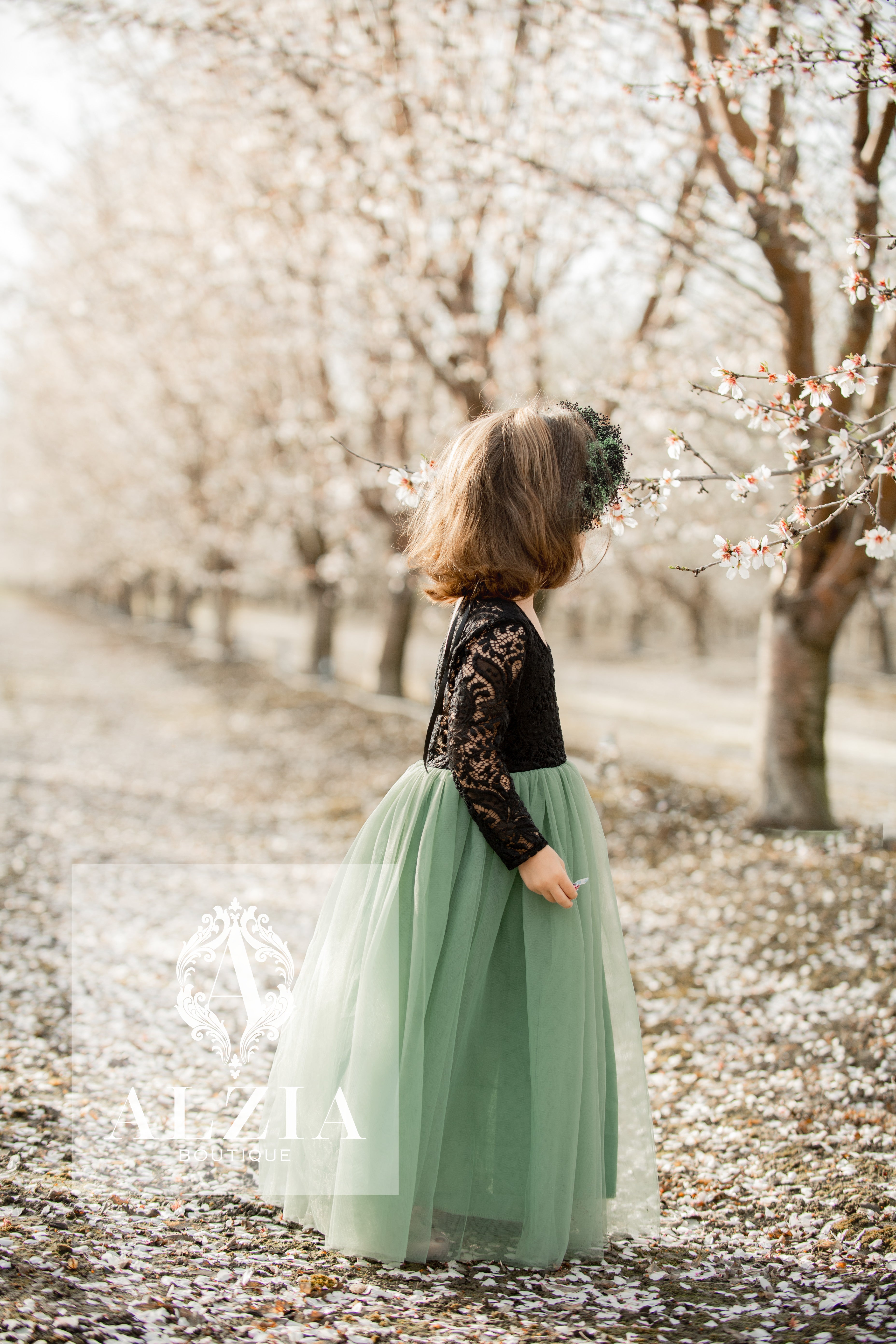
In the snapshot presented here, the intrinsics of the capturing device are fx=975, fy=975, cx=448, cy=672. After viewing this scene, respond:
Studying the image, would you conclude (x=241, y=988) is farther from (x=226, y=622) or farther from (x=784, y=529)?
(x=226, y=622)

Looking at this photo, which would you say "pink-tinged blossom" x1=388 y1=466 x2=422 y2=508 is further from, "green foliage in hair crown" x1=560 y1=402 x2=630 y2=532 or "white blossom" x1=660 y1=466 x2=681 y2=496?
"white blossom" x1=660 y1=466 x2=681 y2=496

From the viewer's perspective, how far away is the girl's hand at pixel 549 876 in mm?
2555

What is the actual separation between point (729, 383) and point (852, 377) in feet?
1.28

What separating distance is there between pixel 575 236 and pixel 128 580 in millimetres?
27133

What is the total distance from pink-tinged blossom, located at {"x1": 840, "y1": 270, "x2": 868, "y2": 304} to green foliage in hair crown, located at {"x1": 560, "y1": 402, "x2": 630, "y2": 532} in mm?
853

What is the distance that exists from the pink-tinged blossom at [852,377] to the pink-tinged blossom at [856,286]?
0.17 m

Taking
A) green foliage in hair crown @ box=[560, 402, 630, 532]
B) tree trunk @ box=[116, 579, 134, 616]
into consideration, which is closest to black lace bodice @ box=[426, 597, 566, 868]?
green foliage in hair crown @ box=[560, 402, 630, 532]

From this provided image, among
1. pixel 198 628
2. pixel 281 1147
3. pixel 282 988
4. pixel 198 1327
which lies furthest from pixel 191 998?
pixel 198 628

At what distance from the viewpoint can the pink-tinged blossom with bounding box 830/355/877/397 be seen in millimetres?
2932

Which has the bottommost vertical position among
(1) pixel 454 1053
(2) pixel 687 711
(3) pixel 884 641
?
(1) pixel 454 1053

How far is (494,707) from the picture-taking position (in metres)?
2.54

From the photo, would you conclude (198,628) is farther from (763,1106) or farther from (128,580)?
(763,1106)

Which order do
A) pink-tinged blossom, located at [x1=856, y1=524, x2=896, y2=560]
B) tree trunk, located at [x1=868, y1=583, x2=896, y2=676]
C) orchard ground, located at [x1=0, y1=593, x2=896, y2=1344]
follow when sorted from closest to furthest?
1. orchard ground, located at [x1=0, y1=593, x2=896, y2=1344]
2. pink-tinged blossom, located at [x1=856, y1=524, x2=896, y2=560]
3. tree trunk, located at [x1=868, y1=583, x2=896, y2=676]

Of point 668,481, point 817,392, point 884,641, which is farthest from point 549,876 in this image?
point 884,641
